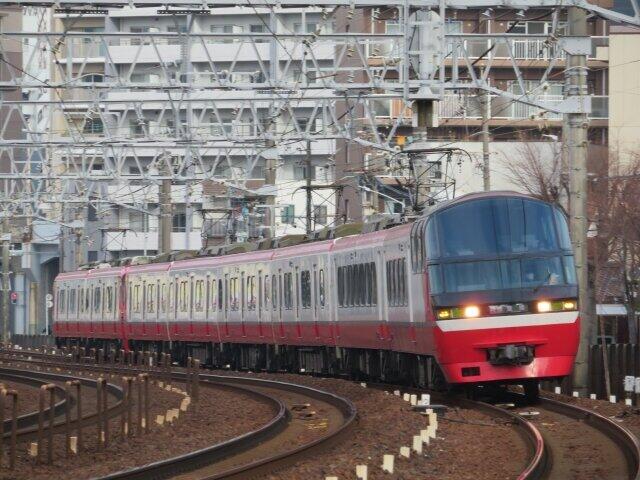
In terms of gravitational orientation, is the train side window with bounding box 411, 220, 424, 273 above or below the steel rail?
above

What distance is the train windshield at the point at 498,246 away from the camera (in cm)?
1906

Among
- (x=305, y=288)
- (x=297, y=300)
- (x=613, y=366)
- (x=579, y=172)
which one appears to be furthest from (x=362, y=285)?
(x=297, y=300)

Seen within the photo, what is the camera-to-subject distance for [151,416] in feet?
65.9

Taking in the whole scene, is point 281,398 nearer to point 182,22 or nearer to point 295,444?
point 295,444

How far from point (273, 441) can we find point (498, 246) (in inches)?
167

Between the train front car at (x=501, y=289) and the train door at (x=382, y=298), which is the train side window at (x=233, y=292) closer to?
the train door at (x=382, y=298)

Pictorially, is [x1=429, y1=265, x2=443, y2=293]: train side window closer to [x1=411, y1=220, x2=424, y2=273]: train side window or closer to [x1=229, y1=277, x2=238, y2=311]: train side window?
[x1=411, y1=220, x2=424, y2=273]: train side window

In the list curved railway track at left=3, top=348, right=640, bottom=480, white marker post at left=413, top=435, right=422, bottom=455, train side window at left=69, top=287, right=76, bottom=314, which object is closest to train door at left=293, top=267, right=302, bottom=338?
curved railway track at left=3, top=348, right=640, bottom=480

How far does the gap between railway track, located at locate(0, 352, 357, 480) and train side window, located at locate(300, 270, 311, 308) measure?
2598mm

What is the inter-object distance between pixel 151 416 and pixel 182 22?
59147 mm

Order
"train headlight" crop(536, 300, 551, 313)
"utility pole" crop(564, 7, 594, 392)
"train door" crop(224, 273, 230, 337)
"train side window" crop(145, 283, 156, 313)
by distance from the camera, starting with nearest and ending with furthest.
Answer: "train headlight" crop(536, 300, 551, 313) → "utility pole" crop(564, 7, 594, 392) → "train door" crop(224, 273, 230, 337) → "train side window" crop(145, 283, 156, 313)

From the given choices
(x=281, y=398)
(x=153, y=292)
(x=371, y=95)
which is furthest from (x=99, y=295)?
(x=281, y=398)

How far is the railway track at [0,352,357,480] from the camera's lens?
12.8 meters

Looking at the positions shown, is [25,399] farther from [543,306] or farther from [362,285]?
[543,306]
